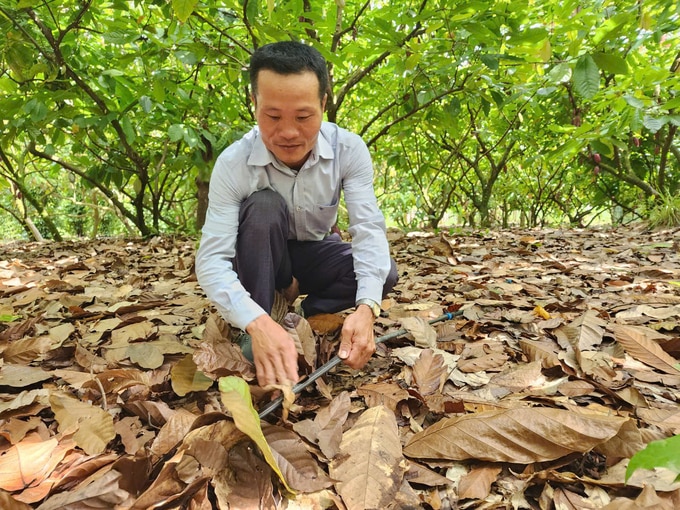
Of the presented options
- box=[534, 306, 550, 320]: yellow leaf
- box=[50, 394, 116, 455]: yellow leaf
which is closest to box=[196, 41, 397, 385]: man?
box=[50, 394, 116, 455]: yellow leaf

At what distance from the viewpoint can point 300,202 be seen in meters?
1.66

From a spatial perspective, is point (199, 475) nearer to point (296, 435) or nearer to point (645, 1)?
point (296, 435)

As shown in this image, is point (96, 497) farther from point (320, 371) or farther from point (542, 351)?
point (542, 351)

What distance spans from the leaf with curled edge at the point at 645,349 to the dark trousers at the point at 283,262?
0.77m

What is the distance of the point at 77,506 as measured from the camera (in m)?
0.79

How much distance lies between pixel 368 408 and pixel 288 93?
86cm

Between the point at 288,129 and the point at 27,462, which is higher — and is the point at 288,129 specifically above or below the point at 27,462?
above

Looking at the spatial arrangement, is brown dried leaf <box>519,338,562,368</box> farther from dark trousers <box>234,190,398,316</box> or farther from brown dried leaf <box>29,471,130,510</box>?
brown dried leaf <box>29,471,130,510</box>

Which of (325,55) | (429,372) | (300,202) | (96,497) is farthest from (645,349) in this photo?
(325,55)

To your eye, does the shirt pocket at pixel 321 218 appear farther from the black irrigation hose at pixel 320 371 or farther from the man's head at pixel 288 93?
the black irrigation hose at pixel 320 371

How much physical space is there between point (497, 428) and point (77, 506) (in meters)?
0.79

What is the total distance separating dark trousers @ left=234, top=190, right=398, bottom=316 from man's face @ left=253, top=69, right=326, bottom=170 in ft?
0.73

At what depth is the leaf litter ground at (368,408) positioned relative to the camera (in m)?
0.86

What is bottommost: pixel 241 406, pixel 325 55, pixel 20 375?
pixel 20 375
